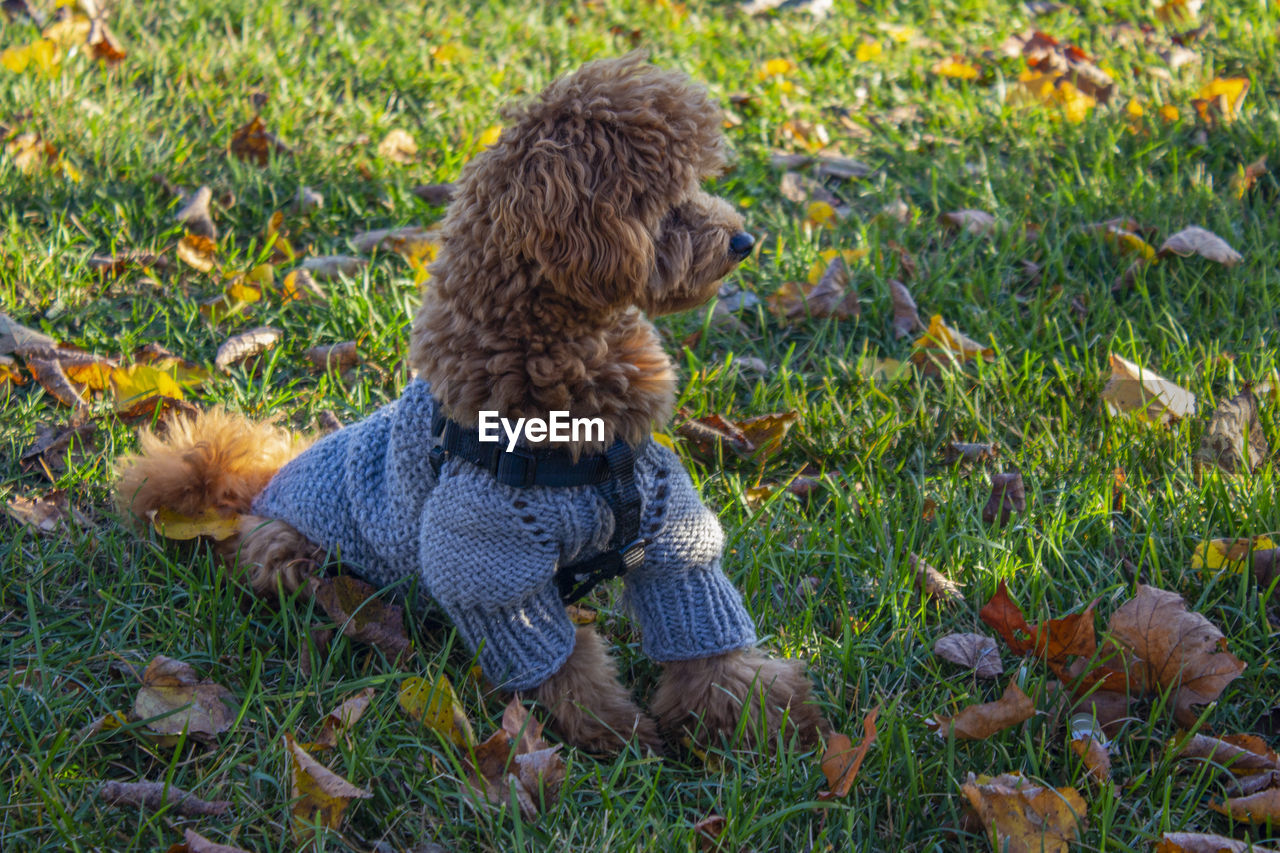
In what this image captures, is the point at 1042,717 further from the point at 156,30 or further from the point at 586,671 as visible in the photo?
the point at 156,30

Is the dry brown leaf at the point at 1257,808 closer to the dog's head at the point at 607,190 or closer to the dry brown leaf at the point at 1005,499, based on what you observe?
the dry brown leaf at the point at 1005,499

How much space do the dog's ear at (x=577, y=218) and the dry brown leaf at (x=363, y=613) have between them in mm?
889

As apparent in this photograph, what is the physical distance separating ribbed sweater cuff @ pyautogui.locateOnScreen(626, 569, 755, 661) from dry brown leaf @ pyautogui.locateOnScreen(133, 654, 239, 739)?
88 centimetres

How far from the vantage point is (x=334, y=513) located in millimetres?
2402

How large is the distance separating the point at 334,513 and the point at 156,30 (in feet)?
11.9

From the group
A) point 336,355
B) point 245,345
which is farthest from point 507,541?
point 245,345

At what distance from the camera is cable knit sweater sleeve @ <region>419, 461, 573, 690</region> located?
2.04m

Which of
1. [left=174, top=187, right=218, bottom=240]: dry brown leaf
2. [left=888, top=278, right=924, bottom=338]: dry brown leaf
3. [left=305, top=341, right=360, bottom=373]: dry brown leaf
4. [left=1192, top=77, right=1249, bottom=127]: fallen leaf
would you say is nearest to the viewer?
[left=305, top=341, right=360, bottom=373]: dry brown leaf

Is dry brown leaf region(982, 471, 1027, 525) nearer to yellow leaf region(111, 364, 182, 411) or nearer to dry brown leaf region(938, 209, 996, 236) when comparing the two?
dry brown leaf region(938, 209, 996, 236)

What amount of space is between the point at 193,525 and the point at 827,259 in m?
2.26

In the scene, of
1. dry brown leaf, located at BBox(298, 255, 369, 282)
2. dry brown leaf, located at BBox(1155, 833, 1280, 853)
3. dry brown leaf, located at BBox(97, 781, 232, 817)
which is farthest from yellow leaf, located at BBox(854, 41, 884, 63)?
dry brown leaf, located at BBox(97, 781, 232, 817)

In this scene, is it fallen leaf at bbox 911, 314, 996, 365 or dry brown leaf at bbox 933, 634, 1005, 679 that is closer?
dry brown leaf at bbox 933, 634, 1005, 679

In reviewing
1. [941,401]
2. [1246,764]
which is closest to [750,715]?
[1246,764]

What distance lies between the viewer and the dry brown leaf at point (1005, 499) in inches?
107
